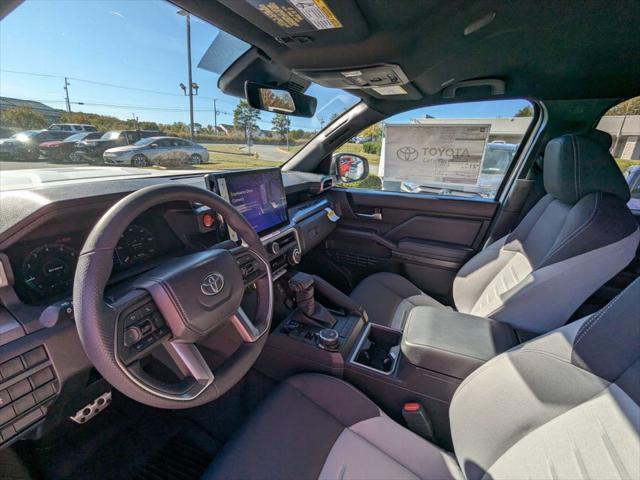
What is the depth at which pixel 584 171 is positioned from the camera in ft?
4.34

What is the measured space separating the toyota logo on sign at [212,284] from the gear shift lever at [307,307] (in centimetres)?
66

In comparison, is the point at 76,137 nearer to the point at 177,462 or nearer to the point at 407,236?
the point at 177,462

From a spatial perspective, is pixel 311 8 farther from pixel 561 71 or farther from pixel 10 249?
pixel 561 71

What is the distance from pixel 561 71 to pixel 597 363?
167 cm

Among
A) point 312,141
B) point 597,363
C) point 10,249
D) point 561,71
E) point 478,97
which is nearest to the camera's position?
point 597,363

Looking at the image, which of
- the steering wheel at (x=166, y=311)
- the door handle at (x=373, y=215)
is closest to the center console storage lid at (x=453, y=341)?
the steering wheel at (x=166, y=311)

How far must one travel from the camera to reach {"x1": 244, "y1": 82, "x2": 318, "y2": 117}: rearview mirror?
1752 mm

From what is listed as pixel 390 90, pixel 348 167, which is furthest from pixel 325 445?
pixel 348 167

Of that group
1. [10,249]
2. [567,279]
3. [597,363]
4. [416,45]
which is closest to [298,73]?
[416,45]

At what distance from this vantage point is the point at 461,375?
3.59 ft

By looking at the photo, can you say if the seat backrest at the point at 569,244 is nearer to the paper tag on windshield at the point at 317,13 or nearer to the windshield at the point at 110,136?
the paper tag on windshield at the point at 317,13

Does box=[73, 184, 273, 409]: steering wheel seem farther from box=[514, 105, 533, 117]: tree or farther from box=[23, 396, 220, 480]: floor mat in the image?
box=[514, 105, 533, 117]: tree

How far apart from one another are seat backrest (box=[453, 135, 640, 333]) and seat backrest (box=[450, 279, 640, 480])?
53cm

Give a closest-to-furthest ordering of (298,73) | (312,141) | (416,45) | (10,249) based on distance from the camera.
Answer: (10,249) → (416,45) → (298,73) → (312,141)
